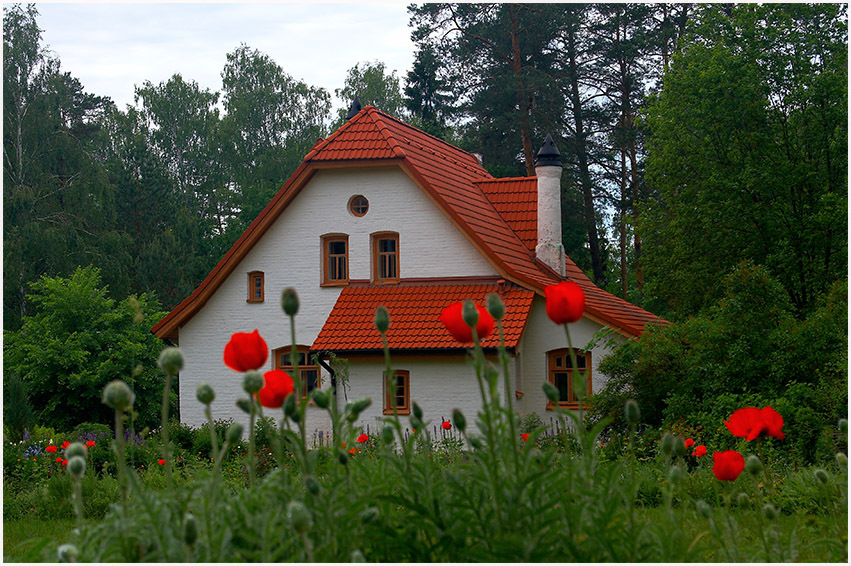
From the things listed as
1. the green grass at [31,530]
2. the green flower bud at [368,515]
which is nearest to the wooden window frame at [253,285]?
the green grass at [31,530]

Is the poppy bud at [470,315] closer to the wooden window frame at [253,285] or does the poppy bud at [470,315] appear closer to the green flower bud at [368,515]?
the green flower bud at [368,515]

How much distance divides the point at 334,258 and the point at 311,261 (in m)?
0.49

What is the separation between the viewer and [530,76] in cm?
3089

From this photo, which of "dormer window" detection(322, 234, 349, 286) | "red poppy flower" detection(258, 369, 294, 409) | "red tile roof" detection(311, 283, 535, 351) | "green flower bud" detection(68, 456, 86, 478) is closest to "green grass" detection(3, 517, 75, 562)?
"red poppy flower" detection(258, 369, 294, 409)

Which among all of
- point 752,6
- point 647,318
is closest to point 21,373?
point 647,318

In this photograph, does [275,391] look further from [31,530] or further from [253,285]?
[253,285]

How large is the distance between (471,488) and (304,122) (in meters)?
43.8

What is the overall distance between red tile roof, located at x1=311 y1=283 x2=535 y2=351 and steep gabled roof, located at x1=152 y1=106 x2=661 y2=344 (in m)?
0.61

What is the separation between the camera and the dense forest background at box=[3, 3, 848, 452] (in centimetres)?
2036

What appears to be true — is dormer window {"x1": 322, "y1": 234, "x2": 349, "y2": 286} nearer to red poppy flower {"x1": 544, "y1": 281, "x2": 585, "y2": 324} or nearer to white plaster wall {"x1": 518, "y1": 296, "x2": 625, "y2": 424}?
white plaster wall {"x1": 518, "y1": 296, "x2": 625, "y2": 424}

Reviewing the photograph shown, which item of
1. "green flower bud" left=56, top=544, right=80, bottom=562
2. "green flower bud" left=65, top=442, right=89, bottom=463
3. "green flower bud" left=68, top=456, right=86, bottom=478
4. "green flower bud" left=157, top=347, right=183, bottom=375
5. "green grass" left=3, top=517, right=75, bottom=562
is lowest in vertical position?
"green grass" left=3, top=517, right=75, bottom=562

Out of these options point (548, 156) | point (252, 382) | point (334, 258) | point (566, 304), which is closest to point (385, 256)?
point (334, 258)

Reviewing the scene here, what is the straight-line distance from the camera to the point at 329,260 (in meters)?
19.8

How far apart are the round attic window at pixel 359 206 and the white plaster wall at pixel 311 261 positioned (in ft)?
0.35
